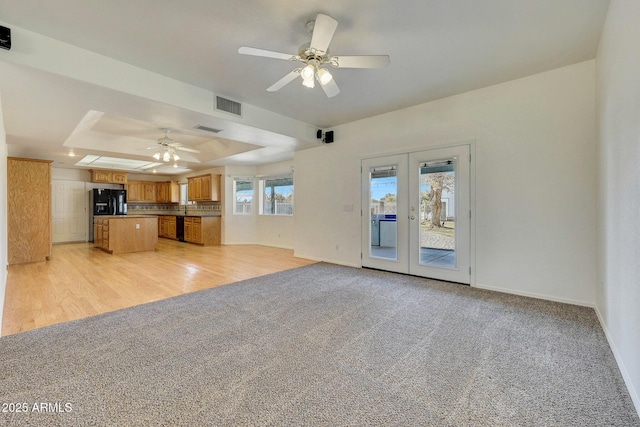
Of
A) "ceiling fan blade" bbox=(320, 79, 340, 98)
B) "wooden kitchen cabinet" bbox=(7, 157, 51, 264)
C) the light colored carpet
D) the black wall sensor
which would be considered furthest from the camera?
"wooden kitchen cabinet" bbox=(7, 157, 51, 264)

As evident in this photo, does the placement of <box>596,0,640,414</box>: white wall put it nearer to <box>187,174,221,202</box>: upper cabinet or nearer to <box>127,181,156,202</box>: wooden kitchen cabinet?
<box>187,174,221,202</box>: upper cabinet

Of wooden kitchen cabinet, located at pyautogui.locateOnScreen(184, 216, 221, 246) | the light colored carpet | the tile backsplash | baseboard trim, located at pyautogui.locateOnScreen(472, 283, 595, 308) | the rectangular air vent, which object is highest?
the rectangular air vent

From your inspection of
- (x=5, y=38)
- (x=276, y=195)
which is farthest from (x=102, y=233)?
(x=5, y=38)

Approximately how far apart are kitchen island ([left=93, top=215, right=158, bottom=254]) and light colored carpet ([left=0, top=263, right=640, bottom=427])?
4459 mm

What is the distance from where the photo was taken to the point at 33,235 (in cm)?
544

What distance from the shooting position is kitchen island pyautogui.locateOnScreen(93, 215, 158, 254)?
21.0ft

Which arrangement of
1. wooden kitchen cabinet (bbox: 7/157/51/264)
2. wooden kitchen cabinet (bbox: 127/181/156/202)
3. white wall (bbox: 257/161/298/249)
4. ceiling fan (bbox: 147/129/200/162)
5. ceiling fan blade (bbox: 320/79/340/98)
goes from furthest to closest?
1. wooden kitchen cabinet (bbox: 127/181/156/202)
2. white wall (bbox: 257/161/298/249)
3. ceiling fan (bbox: 147/129/200/162)
4. wooden kitchen cabinet (bbox: 7/157/51/264)
5. ceiling fan blade (bbox: 320/79/340/98)

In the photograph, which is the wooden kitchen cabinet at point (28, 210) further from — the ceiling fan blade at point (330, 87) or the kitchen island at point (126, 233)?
the ceiling fan blade at point (330, 87)

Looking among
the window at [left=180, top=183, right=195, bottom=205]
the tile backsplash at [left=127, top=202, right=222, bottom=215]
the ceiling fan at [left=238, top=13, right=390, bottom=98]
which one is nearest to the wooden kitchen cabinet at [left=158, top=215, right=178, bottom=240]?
the tile backsplash at [left=127, top=202, right=222, bottom=215]

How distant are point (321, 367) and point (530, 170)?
3.33 meters

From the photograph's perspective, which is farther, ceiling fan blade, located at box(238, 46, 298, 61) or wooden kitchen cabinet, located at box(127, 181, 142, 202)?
wooden kitchen cabinet, located at box(127, 181, 142, 202)

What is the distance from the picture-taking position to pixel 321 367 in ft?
6.16

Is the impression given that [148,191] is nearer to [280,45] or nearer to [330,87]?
[280,45]

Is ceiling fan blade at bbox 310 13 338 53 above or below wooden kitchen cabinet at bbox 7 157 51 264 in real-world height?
above
